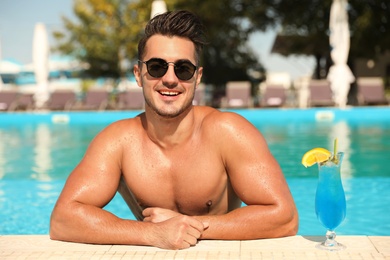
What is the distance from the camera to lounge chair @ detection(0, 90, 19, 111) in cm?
1678

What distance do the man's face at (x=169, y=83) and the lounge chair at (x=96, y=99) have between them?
47.8 feet

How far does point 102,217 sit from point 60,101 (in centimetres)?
1521

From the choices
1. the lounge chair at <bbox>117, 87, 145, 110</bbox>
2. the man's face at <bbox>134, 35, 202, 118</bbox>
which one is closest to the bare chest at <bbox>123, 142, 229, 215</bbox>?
the man's face at <bbox>134, 35, 202, 118</bbox>

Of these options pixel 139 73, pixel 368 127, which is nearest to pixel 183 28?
pixel 139 73

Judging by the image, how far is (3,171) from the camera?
735 cm

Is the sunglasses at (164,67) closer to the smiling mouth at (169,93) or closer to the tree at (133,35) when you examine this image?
the smiling mouth at (169,93)

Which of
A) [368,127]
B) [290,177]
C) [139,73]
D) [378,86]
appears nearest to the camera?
[139,73]

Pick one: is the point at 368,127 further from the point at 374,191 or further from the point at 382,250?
the point at 382,250

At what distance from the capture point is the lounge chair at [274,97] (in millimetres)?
16297

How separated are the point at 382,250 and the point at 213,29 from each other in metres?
19.6

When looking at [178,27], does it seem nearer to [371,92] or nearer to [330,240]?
[330,240]

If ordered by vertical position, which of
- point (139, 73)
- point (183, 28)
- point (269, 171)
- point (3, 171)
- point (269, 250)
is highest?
point (183, 28)

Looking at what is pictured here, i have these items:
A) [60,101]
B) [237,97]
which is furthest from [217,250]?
[60,101]

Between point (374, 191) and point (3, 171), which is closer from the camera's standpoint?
point (374, 191)
